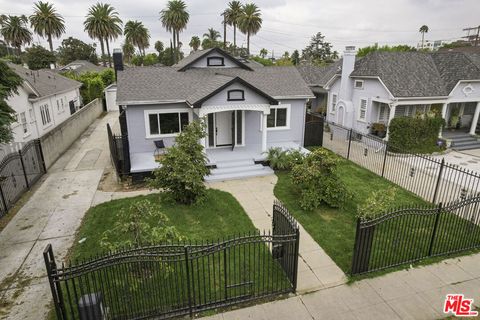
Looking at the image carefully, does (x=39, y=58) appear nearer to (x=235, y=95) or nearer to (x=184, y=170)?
(x=235, y=95)

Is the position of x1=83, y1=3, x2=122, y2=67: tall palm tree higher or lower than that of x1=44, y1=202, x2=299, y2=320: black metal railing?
higher

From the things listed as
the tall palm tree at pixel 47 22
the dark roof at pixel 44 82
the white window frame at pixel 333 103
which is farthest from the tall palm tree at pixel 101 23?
the white window frame at pixel 333 103

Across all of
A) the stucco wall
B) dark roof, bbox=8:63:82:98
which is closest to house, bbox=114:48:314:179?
the stucco wall

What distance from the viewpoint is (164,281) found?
6793mm

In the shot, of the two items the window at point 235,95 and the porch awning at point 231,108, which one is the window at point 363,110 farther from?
the window at point 235,95

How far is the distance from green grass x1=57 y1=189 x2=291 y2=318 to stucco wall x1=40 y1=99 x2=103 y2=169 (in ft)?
23.6

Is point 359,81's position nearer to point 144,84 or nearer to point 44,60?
point 144,84

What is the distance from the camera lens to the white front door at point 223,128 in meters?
16.6

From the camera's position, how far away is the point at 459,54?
70.7 ft

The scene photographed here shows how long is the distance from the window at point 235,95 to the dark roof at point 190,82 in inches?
22.6

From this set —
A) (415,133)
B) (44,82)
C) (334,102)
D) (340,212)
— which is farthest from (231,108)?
(44,82)

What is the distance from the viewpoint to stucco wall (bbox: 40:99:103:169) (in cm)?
1581

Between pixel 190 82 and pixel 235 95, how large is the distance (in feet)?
11.4

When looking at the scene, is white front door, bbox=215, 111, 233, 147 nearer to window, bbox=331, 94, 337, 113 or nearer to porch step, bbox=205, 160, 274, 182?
porch step, bbox=205, 160, 274, 182
